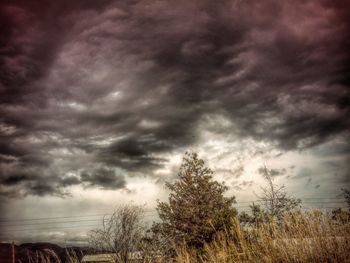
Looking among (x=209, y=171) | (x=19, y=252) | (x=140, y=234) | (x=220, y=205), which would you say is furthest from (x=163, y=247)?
(x=19, y=252)

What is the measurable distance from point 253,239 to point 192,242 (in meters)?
17.3

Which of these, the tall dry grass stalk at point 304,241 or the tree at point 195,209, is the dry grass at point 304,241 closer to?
the tall dry grass stalk at point 304,241

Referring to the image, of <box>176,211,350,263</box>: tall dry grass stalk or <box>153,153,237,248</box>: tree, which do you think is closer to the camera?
<box>176,211,350,263</box>: tall dry grass stalk

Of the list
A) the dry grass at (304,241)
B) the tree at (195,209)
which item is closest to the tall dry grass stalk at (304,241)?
the dry grass at (304,241)

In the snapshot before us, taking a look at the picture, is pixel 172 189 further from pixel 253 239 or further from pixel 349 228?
pixel 349 228

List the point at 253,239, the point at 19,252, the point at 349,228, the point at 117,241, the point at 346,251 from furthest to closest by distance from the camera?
the point at 19,252 → the point at 117,241 → the point at 253,239 → the point at 349,228 → the point at 346,251

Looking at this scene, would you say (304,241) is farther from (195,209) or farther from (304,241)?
(195,209)

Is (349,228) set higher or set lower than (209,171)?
lower

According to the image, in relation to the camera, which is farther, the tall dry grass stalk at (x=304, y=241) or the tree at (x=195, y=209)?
the tree at (x=195, y=209)

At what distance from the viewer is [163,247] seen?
24.1 m

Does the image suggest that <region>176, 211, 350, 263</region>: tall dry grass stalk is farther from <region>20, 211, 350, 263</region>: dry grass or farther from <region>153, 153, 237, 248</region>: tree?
<region>153, 153, 237, 248</region>: tree

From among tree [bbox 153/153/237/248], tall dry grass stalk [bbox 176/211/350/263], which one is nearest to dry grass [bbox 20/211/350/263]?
tall dry grass stalk [bbox 176/211/350/263]

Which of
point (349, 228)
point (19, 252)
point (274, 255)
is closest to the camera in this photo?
point (349, 228)

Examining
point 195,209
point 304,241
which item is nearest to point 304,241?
point 304,241
